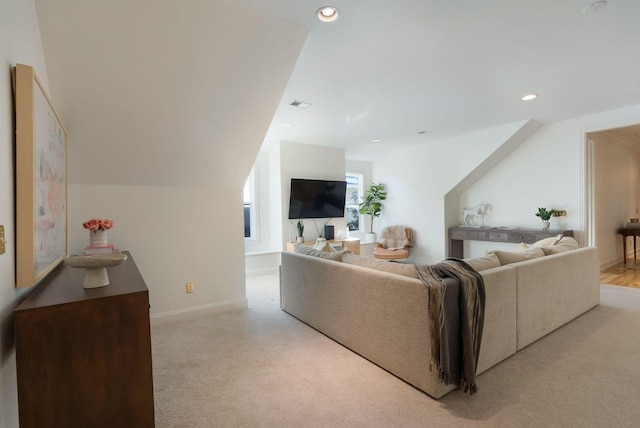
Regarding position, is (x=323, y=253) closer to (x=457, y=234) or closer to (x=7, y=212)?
(x=7, y=212)

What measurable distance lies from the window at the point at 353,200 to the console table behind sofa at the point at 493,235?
2.37 meters

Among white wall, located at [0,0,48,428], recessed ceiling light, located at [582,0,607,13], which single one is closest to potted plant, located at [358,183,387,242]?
recessed ceiling light, located at [582,0,607,13]

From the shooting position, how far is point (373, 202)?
7.57 metres

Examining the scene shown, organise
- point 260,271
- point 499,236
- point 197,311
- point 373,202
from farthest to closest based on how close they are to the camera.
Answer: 1. point 373,202
2. point 260,271
3. point 499,236
4. point 197,311

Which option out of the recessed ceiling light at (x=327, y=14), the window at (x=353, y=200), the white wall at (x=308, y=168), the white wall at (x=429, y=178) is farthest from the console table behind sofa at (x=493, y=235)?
the recessed ceiling light at (x=327, y=14)

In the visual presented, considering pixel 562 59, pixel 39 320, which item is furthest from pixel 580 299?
pixel 39 320

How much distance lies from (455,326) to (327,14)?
224cm

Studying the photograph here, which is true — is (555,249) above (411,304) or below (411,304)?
above

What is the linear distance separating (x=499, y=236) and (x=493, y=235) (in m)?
0.11

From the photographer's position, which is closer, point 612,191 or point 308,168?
point 612,191

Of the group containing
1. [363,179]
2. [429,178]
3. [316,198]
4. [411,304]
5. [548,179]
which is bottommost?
[411,304]

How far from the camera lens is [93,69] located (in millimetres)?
2217

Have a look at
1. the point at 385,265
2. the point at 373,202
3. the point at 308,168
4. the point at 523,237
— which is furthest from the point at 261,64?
the point at 373,202

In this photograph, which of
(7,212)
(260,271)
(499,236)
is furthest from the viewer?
(260,271)
